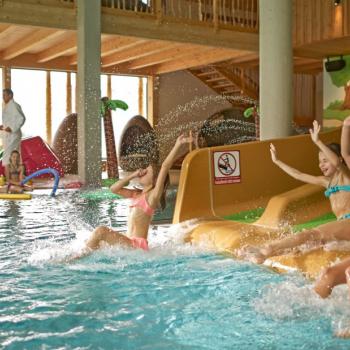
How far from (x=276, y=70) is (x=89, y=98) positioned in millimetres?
3380

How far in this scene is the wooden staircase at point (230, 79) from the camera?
49.2 feet

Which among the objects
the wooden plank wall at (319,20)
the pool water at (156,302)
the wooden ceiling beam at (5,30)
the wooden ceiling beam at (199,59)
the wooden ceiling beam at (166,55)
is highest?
the wooden plank wall at (319,20)

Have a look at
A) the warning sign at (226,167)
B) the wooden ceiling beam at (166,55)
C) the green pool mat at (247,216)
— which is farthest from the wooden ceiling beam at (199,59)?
the green pool mat at (247,216)

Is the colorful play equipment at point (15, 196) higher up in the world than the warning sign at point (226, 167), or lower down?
lower down

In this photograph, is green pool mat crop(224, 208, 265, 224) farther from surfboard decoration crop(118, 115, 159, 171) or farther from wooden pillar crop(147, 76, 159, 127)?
wooden pillar crop(147, 76, 159, 127)

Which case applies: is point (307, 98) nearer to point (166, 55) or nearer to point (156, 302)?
point (166, 55)

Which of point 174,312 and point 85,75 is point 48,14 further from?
point 174,312

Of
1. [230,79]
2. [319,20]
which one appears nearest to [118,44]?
[319,20]

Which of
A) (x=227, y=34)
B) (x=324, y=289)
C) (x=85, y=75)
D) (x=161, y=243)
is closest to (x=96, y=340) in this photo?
(x=324, y=289)

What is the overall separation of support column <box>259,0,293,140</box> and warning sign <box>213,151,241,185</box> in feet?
8.11

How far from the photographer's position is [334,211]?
3.84 metres

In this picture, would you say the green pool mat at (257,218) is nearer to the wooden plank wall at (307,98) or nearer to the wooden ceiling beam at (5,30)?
the wooden ceiling beam at (5,30)

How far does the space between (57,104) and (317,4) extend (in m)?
7.21

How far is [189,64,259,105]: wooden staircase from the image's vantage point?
1498 cm
